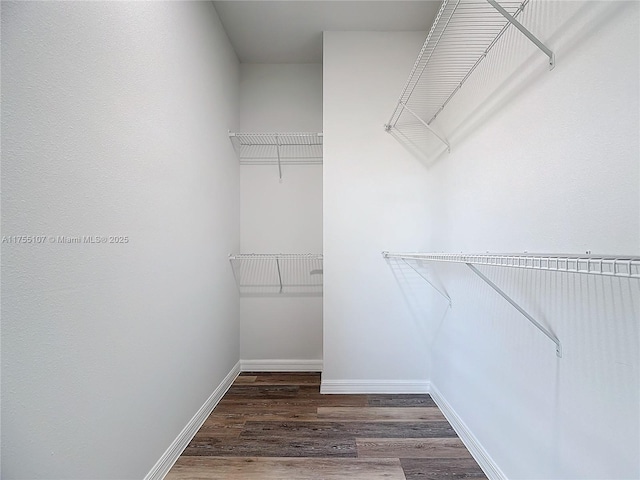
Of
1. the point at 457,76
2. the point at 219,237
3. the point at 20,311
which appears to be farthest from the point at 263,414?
the point at 457,76

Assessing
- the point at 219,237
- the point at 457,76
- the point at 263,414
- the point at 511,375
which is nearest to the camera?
the point at 511,375

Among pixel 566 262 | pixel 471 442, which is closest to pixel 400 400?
pixel 471 442

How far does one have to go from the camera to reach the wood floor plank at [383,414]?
1.98 m

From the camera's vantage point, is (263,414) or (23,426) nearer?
(23,426)

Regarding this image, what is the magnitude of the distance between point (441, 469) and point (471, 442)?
9.3 inches

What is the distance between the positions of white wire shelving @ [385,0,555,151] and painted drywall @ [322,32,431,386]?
0.24 m

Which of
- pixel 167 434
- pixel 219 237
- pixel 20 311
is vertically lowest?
pixel 167 434

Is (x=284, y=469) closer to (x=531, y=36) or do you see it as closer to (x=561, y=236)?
(x=561, y=236)

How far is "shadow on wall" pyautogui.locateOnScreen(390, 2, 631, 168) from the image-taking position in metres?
0.93

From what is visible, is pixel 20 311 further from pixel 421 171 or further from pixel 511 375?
pixel 421 171

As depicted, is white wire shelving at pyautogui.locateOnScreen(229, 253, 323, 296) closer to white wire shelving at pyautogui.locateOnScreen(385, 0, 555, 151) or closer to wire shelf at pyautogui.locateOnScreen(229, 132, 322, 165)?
wire shelf at pyautogui.locateOnScreen(229, 132, 322, 165)

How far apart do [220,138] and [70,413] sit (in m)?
1.85

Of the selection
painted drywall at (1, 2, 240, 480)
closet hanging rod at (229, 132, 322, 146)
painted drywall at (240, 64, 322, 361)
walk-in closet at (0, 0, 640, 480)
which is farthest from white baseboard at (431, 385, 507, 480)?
closet hanging rod at (229, 132, 322, 146)

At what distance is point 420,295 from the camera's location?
235 centimetres
